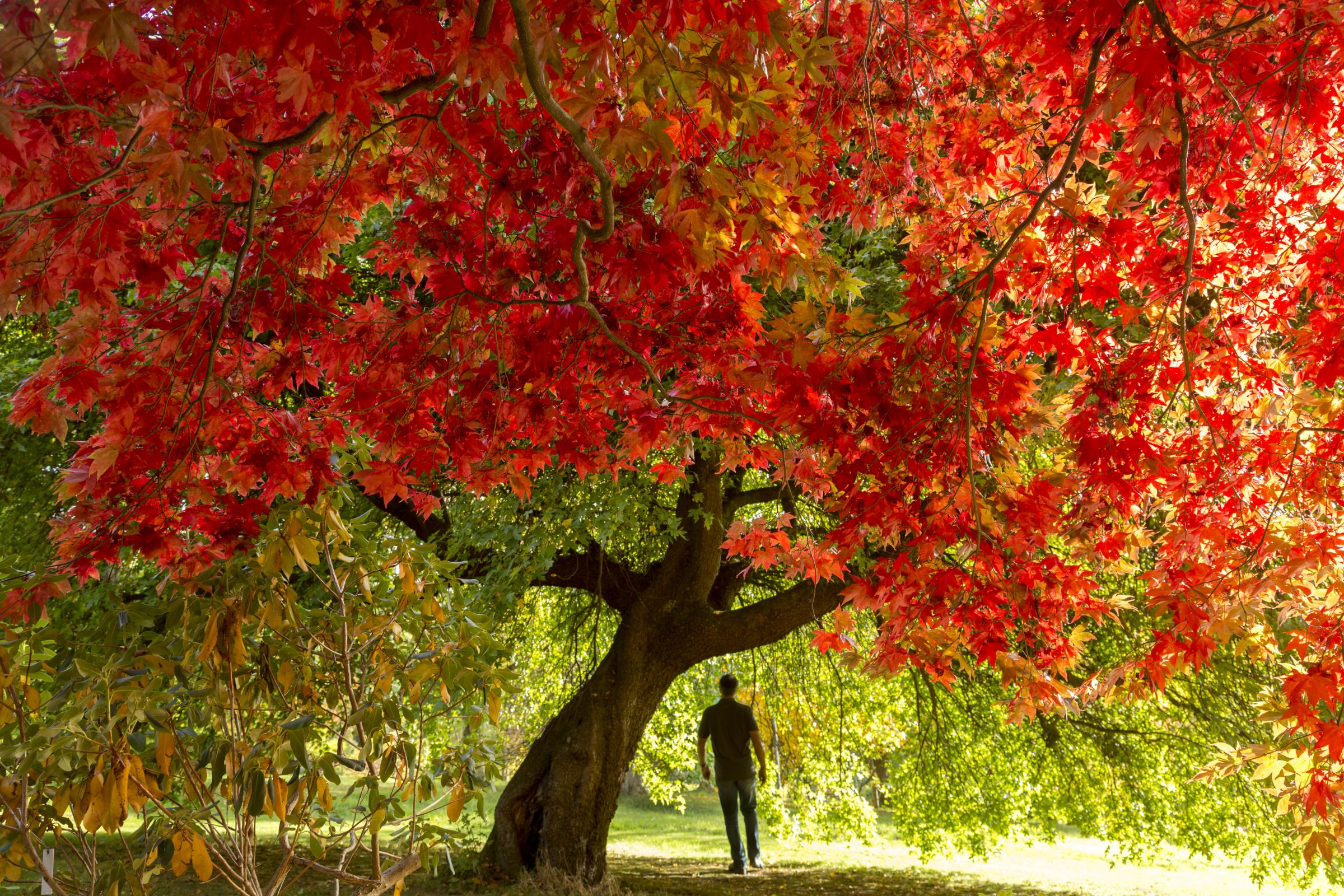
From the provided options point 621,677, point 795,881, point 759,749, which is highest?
point 621,677

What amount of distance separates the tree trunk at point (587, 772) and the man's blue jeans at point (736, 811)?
1.22 m

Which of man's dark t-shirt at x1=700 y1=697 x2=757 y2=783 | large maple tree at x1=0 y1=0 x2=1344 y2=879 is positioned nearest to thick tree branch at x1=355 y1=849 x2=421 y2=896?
large maple tree at x1=0 y1=0 x2=1344 y2=879

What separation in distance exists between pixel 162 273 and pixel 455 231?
1.00 metres

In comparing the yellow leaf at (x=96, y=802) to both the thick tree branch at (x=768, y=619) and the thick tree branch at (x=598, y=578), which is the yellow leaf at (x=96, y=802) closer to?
the thick tree branch at (x=768, y=619)

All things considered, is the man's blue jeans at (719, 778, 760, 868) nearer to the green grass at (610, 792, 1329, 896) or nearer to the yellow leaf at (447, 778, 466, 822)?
the green grass at (610, 792, 1329, 896)

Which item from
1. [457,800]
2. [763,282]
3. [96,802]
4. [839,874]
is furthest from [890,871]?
[96,802]

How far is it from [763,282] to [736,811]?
18.3 feet

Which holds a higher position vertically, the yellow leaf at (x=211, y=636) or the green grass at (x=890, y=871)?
the yellow leaf at (x=211, y=636)

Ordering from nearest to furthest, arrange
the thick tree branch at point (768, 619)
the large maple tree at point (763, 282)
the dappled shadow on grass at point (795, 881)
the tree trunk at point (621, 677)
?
the large maple tree at point (763, 282)
the thick tree branch at point (768, 619)
the tree trunk at point (621, 677)
the dappled shadow on grass at point (795, 881)

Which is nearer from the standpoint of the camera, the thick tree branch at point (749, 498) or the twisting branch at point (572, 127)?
the twisting branch at point (572, 127)

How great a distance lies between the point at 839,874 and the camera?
27.9ft

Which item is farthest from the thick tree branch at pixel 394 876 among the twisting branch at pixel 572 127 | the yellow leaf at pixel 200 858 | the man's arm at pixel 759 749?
the man's arm at pixel 759 749

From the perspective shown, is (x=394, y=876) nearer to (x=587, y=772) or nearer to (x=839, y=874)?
(x=587, y=772)

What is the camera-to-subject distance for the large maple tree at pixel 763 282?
2404mm
